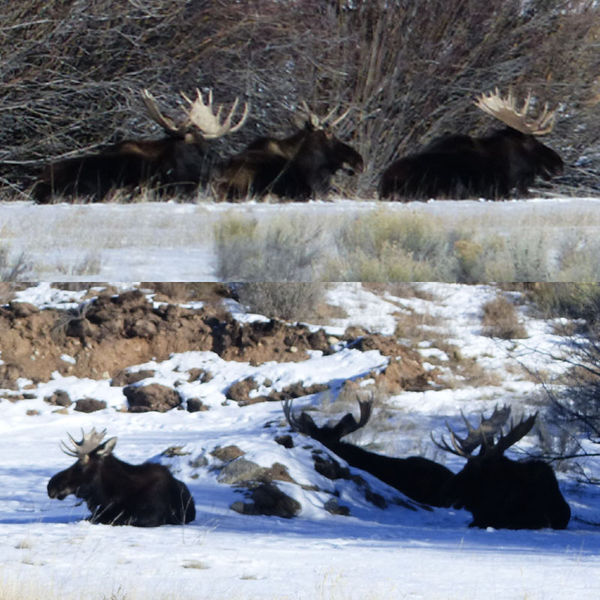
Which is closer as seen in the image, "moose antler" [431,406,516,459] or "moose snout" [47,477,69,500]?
"moose snout" [47,477,69,500]

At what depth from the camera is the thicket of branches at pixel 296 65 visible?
18312mm

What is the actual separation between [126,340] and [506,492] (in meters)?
5.53

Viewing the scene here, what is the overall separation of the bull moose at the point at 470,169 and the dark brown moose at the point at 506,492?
9.82 ft

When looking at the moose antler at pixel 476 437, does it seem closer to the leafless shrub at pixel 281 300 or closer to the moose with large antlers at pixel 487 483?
the moose with large antlers at pixel 487 483

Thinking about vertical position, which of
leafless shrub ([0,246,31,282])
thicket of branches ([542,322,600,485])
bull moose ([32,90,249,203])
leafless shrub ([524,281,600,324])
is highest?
bull moose ([32,90,249,203])

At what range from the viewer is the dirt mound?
14078mm

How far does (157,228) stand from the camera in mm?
8789

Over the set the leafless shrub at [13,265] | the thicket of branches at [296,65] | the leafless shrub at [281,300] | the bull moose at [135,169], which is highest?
the thicket of branches at [296,65]

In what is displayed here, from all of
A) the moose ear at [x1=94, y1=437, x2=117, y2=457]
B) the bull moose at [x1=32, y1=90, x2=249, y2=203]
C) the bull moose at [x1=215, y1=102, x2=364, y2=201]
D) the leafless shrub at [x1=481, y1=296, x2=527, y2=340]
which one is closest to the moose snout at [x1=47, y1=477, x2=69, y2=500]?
the moose ear at [x1=94, y1=437, x2=117, y2=457]

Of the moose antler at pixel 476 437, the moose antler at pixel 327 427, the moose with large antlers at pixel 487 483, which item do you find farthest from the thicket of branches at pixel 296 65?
the moose with large antlers at pixel 487 483

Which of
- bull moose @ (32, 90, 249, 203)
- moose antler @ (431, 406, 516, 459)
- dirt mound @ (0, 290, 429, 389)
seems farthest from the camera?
dirt mound @ (0, 290, 429, 389)

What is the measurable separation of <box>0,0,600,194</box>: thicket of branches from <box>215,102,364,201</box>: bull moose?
16.1 feet

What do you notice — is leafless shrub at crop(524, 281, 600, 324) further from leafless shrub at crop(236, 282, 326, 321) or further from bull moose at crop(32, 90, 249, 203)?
bull moose at crop(32, 90, 249, 203)

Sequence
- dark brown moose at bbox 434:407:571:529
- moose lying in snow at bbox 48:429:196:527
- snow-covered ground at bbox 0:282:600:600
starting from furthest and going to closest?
dark brown moose at bbox 434:407:571:529, moose lying in snow at bbox 48:429:196:527, snow-covered ground at bbox 0:282:600:600
